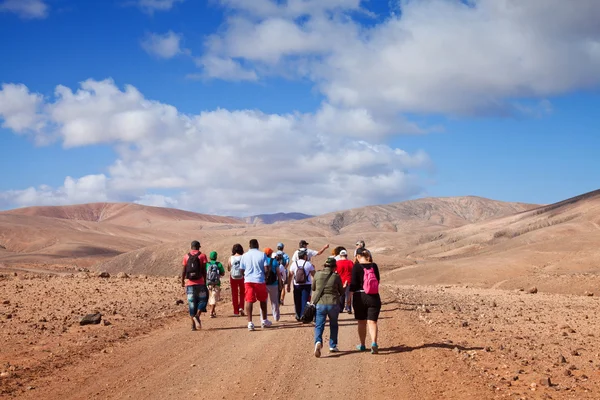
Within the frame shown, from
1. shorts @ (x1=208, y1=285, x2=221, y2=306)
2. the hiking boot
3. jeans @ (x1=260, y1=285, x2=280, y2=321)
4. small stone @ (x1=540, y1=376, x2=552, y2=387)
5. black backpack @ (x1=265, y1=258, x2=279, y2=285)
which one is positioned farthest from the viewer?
shorts @ (x1=208, y1=285, x2=221, y2=306)

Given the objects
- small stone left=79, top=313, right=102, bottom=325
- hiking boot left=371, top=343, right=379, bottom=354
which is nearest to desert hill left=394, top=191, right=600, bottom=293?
hiking boot left=371, top=343, right=379, bottom=354

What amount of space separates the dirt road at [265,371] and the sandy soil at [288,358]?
19mm

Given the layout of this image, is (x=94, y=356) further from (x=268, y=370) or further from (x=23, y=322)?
(x=23, y=322)

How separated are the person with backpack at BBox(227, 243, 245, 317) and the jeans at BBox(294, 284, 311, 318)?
5.48ft

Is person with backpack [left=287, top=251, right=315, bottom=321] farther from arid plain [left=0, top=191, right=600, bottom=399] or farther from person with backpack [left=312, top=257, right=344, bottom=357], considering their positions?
person with backpack [left=312, top=257, right=344, bottom=357]

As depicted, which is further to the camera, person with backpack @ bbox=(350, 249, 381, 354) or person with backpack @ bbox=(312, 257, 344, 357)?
person with backpack @ bbox=(312, 257, 344, 357)

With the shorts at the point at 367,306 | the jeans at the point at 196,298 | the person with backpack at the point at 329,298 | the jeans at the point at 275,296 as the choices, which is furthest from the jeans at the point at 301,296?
the shorts at the point at 367,306

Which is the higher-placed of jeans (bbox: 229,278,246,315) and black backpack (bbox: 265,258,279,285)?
black backpack (bbox: 265,258,279,285)

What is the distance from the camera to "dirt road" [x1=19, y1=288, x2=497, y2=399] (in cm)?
841

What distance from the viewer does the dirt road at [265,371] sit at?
841cm

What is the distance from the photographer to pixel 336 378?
30.0 feet

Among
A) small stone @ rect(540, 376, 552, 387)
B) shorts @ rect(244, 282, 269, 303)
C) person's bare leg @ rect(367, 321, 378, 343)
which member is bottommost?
small stone @ rect(540, 376, 552, 387)

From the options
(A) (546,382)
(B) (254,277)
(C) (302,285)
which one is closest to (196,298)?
(B) (254,277)

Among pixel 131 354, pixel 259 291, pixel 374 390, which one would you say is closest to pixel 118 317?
pixel 259 291
